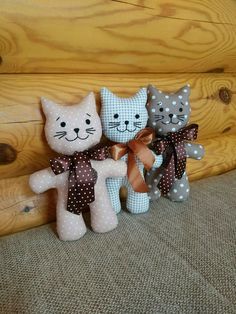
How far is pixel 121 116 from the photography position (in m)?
0.79

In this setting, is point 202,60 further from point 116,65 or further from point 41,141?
point 41,141

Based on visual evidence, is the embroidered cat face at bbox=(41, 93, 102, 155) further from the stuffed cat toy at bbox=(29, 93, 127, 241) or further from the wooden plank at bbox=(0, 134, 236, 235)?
the wooden plank at bbox=(0, 134, 236, 235)

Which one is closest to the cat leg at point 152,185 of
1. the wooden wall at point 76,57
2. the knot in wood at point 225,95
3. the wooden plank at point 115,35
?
the wooden wall at point 76,57

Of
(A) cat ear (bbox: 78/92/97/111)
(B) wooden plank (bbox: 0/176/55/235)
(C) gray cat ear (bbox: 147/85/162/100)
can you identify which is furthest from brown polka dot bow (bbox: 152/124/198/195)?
(B) wooden plank (bbox: 0/176/55/235)

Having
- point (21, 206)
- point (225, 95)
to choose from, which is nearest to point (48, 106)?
point (21, 206)

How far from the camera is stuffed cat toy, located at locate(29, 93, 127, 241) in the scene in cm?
73

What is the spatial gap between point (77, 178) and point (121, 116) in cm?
21

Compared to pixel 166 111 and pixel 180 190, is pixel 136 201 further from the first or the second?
pixel 166 111

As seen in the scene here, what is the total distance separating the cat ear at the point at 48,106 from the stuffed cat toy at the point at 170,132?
0.93 ft

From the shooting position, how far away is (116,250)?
2.39 feet

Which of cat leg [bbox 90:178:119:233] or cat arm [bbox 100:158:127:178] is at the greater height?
cat arm [bbox 100:158:127:178]

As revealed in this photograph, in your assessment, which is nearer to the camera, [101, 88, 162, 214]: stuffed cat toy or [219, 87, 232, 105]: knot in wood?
[101, 88, 162, 214]: stuffed cat toy

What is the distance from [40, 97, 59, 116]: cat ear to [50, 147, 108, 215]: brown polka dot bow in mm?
122

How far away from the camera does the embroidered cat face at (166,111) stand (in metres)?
0.86
